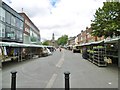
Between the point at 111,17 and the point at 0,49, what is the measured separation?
1111 cm

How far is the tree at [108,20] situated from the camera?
18.1 m

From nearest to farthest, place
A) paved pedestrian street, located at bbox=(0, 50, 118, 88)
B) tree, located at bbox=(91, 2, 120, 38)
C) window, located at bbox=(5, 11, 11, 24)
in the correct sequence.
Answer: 1. paved pedestrian street, located at bbox=(0, 50, 118, 88)
2. tree, located at bbox=(91, 2, 120, 38)
3. window, located at bbox=(5, 11, 11, 24)

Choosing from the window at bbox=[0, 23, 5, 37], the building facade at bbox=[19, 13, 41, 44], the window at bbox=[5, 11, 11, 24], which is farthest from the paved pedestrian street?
the building facade at bbox=[19, 13, 41, 44]

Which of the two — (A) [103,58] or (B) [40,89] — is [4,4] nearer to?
(A) [103,58]

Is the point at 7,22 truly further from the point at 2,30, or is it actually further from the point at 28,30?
the point at 28,30

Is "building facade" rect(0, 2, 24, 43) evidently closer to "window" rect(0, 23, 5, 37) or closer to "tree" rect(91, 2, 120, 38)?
"window" rect(0, 23, 5, 37)

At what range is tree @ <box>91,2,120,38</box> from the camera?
18.1m

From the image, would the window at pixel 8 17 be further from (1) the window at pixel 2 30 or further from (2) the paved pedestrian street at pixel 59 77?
(2) the paved pedestrian street at pixel 59 77

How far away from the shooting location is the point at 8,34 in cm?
3841

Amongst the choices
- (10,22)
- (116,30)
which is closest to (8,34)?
(10,22)

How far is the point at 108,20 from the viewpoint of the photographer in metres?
19.5

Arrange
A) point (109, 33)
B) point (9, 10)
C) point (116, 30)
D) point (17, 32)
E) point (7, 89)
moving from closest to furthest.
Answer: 1. point (7, 89)
2. point (116, 30)
3. point (109, 33)
4. point (9, 10)
5. point (17, 32)

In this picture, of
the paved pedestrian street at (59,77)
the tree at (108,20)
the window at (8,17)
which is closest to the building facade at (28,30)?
the window at (8,17)

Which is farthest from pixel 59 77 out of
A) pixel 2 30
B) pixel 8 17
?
pixel 8 17
